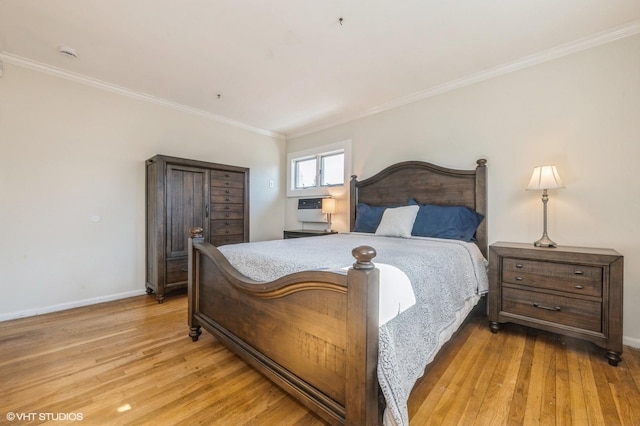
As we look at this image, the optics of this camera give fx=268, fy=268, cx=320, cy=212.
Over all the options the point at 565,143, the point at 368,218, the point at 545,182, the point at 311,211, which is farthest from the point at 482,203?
the point at 311,211

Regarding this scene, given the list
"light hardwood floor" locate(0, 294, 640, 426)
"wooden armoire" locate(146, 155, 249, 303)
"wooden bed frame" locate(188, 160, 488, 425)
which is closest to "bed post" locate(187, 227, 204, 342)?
"wooden bed frame" locate(188, 160, 488, 425)

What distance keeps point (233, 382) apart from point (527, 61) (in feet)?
11.6

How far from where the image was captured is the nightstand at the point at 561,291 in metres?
1.81

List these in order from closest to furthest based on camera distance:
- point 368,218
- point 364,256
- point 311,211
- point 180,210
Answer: point 364,256, point 180,210, point 368,218, point 311,211

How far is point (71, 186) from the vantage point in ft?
9.25

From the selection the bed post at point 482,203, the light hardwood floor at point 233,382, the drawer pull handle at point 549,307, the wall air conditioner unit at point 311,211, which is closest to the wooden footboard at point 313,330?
the light hardwood floor at point 233,382

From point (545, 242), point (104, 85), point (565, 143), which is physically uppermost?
point (104, 85)

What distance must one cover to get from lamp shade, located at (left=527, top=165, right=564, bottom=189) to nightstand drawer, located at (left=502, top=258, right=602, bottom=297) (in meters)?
0.62

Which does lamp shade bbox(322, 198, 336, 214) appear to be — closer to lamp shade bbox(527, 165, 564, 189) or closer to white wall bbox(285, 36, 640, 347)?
white wall bbox(285, 36, 640, 347)

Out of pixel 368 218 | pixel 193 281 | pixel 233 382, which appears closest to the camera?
pixel 233 382

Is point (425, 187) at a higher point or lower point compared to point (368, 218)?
higher

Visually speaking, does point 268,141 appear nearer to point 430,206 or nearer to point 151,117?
point 151,117

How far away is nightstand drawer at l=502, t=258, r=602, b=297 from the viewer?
1.90 meters

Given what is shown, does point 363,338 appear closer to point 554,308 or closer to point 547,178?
point 554,308
